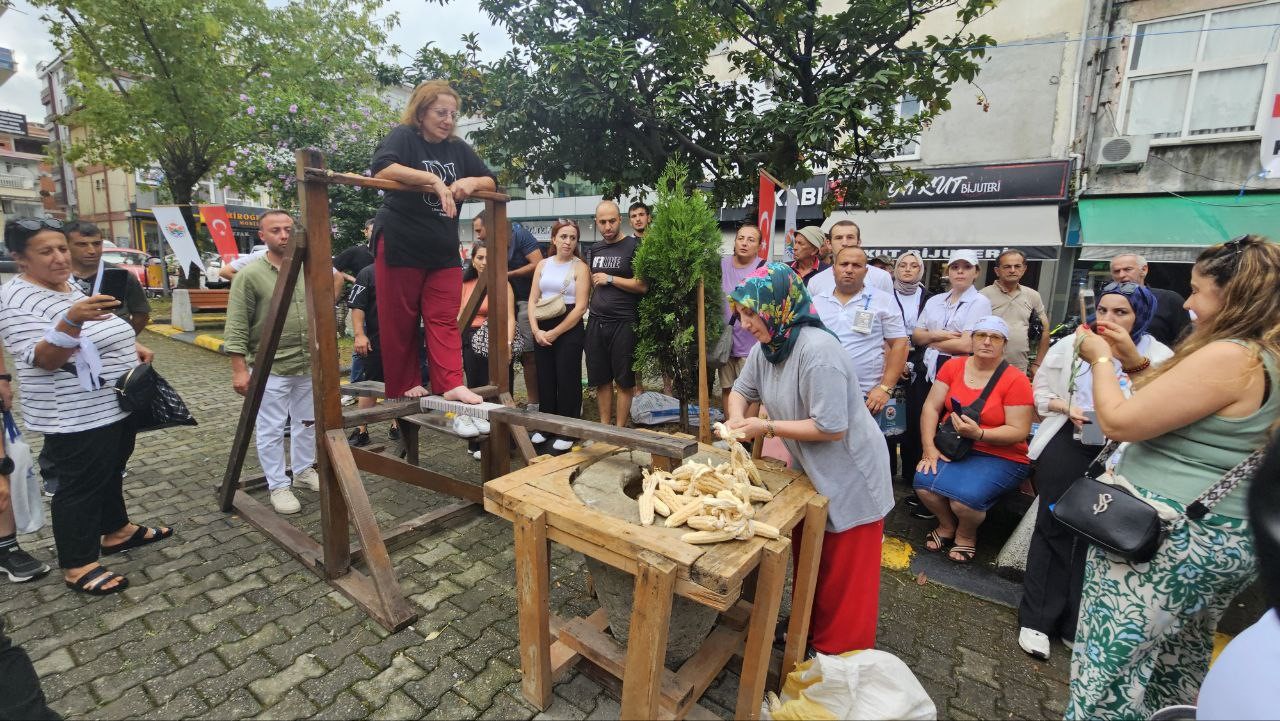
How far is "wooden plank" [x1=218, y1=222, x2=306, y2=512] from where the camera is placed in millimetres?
3096

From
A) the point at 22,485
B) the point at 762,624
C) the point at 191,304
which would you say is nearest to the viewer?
the point at 762,624

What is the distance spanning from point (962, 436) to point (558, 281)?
344cm

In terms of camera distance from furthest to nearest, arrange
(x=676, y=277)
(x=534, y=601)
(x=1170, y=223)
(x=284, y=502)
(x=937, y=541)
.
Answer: (x=1170, y=223)
(x=676, y=277)
(x=284, y=502)
(x=937, y=541)
(x=534, y=601)

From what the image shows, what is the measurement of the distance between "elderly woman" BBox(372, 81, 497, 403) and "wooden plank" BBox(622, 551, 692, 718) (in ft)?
6.72

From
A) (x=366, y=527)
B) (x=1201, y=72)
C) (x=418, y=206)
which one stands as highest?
(x=1201, y=72)

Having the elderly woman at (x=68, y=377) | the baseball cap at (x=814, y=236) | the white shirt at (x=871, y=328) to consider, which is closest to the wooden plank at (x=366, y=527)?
the elderly woman at (x=68, y=377)

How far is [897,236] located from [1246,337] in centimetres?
1247

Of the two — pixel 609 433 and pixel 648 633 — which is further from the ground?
pixel 609 433

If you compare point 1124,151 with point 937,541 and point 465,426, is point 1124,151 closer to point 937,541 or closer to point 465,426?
point 937,541

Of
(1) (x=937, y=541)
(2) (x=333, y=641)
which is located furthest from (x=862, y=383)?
(2) (x=333, y=641)

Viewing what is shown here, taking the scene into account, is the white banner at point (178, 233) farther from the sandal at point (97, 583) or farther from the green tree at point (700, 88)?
the sandal at point (97, 583)

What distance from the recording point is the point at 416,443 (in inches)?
190

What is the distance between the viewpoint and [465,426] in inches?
141

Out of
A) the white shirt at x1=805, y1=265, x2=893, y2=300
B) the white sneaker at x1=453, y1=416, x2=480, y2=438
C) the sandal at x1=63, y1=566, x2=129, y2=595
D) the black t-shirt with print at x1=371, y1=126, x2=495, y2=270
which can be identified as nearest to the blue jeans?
the white shirt at x1=805, y1=265, x2=893, y2=300
